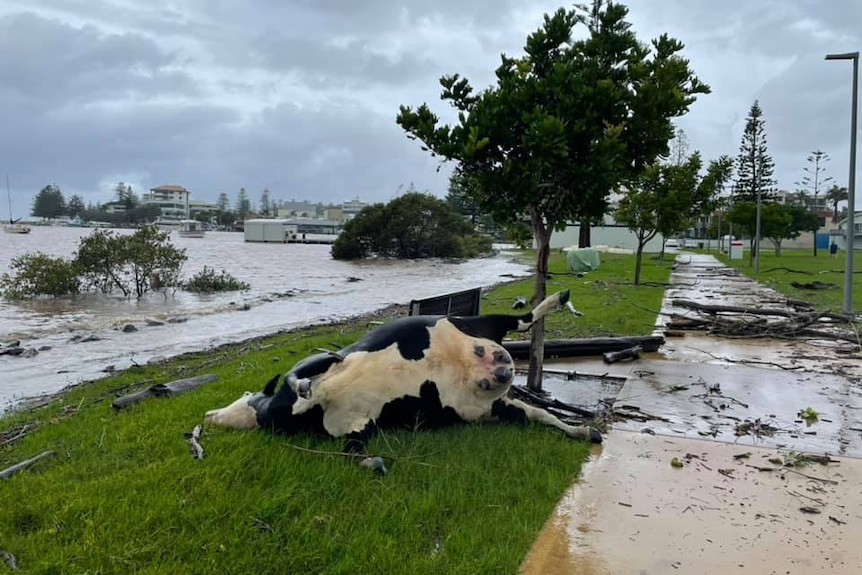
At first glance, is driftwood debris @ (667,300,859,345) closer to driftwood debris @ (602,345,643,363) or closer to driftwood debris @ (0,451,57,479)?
driftwood debris @ (602,345,643,363)

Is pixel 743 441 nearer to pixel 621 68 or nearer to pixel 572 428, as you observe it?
pixel 572 428

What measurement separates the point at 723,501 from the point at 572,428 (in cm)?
133

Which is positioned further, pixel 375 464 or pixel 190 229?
pixel 190 229

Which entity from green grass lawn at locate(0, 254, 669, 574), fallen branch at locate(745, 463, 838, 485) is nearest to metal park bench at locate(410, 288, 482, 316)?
green grass lawn at locate(0, 254, 669, 574)

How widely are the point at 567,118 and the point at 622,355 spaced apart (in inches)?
157

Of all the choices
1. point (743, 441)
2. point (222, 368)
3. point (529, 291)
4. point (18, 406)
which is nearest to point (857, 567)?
point (743, 441)

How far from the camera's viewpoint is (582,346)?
8.98m

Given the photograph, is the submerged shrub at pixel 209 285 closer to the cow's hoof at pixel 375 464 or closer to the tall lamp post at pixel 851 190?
the tall lamp post at pixel 851 190

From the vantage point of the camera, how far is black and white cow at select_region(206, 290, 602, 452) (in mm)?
4484

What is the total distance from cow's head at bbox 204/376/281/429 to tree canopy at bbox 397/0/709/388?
2.58 m

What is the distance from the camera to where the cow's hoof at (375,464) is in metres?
4.10

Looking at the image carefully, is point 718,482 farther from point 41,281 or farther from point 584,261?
point 584,261

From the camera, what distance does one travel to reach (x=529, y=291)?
2103cm

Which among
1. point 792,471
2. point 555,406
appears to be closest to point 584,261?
point 555,406
